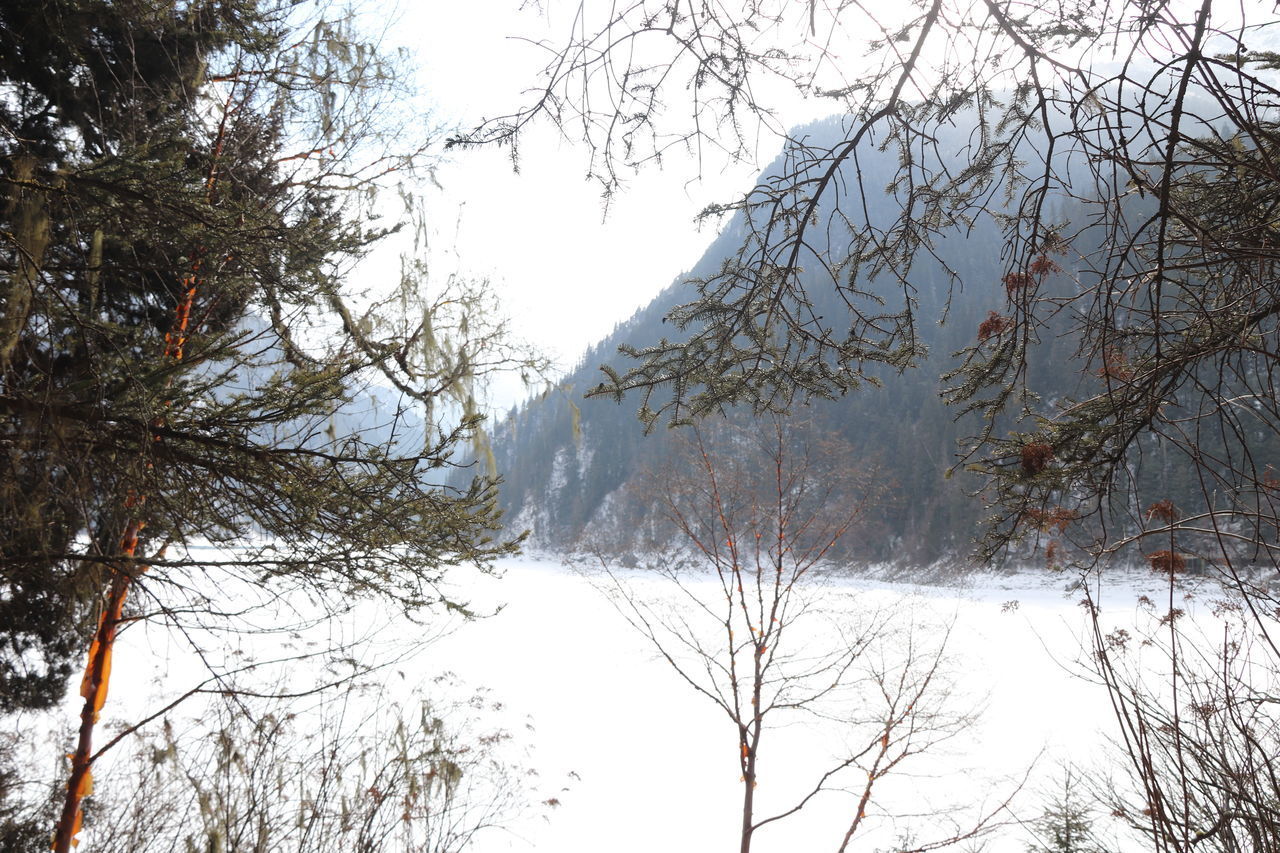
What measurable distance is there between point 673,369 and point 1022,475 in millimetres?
1357

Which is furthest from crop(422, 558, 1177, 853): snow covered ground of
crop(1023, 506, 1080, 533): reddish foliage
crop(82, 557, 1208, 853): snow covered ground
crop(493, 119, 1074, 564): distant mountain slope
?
crop(493, 119, 1074, 564): distant mountain slope

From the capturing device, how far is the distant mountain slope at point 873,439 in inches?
1027

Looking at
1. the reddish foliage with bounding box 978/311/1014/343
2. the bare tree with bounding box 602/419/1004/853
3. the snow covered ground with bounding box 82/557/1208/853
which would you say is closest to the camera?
the reddish foliage with bounding box 978/311/1014/343

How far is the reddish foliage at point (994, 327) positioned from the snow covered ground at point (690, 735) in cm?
357

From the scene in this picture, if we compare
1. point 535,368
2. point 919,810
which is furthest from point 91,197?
point 919,810

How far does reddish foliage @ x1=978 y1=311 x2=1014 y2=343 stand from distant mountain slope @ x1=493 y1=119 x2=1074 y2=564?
0.86 m

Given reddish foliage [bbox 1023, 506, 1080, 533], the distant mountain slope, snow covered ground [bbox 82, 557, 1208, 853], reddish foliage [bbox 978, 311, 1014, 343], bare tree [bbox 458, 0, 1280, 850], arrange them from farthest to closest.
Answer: the distant mountain slope → snow covered ground [bbox 82, 557, 1208, 853] → reddish foliage [bbox 1023, 506, 1080, 533] → reddish foliage [bbox 978, 311, 1014, 343] → bare tree [bbox 458, 0, 1280, 850]

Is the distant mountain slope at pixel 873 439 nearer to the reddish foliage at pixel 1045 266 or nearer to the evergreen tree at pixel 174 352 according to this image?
the reddish foliage at pixel 1045 266

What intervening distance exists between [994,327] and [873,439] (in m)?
36.1

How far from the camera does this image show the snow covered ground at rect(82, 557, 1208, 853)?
650 cm

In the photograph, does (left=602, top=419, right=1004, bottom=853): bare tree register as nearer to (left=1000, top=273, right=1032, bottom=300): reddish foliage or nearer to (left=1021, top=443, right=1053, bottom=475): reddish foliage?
(left=1021, top=443, right=1053, bottom=475): reddish foliage

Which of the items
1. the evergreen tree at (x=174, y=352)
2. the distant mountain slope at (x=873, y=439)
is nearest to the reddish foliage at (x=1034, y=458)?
the distant mountain slope at (x=873, y=439)

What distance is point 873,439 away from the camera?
3597 centimetres

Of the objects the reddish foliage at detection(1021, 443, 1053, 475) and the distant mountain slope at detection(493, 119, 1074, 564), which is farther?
the distant mountain slope at detection(493, 119, 1074, 564)
